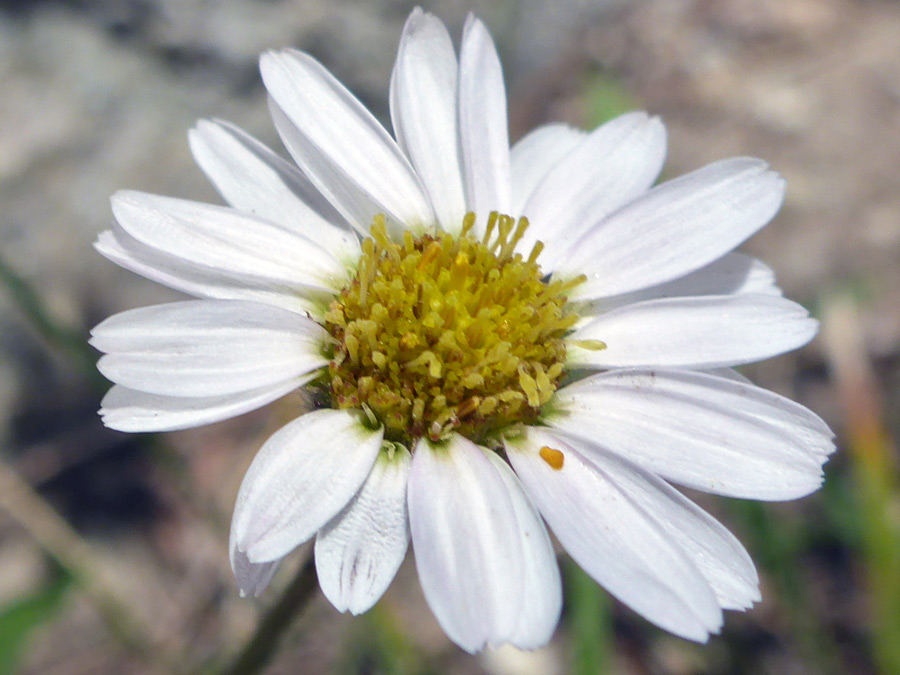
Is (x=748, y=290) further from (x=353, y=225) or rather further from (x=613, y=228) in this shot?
(x=353, y=225)

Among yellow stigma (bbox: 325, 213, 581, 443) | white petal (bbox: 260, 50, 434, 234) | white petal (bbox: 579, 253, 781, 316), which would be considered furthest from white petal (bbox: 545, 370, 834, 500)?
white petal (bbox: 260, 50, 434, 234)

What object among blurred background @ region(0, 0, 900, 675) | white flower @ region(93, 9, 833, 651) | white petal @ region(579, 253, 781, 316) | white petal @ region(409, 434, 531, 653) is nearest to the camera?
white petal @ region(409, 434, 531, 653)

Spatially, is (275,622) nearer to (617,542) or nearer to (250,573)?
(250,573)

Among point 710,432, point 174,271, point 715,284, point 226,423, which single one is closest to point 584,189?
point 715,284

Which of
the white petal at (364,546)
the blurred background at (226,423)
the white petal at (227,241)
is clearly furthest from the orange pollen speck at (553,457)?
the blurred background at (226,423)

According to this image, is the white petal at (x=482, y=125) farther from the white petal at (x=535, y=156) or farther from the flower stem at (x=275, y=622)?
the flower stem at (x=275, y=622)

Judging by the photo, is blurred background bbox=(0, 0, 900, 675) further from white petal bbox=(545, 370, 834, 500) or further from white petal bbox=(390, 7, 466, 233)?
white petal bbox=(390, 7, 466, 233)
